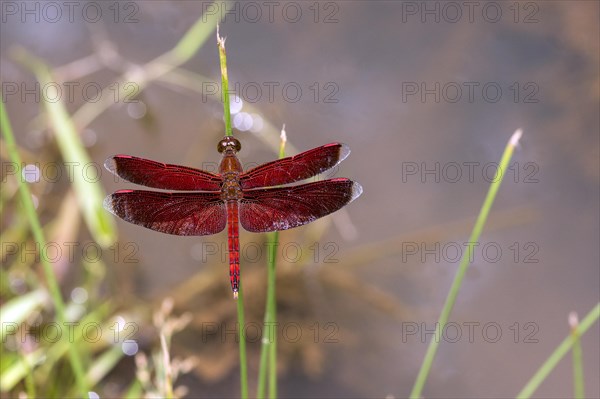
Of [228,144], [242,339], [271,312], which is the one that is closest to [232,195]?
[228,144]

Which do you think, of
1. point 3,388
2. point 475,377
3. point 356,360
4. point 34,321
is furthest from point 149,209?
point 475,377

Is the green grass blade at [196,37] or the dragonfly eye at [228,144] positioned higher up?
the green grass blade at [196,37]

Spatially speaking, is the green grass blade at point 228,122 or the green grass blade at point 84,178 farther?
the green grass blade at point 84,178

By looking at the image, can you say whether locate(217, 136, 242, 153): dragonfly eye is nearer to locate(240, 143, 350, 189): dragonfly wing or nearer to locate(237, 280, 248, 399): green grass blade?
locate(240, 143, 350, 189): dragonfly wing

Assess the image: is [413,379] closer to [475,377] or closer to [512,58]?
[475,377]

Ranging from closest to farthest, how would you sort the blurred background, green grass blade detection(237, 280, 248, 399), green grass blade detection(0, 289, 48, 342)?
green grass blade detection(237, 280, 248, 399)
green grass blade detection(0, 289, 48, 342)
the blurred background

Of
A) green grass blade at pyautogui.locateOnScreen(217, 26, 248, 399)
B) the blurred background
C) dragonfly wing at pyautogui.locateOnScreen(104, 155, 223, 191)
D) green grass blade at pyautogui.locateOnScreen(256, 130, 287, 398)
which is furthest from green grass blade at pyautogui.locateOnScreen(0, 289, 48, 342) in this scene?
green grass blade at pyautogui.locateOnScreen(217, 26, 248, 399)

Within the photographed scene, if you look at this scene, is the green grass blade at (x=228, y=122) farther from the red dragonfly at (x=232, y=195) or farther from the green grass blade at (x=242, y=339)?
the red dragonfly at (x=232, y=195)

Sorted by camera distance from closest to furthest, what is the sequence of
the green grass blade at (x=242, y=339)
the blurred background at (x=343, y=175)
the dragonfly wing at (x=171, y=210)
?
the green grass blade at (x=242, y=339), the dragonfly wing at (x=171, y=210), the blurred background at (x=343, y=175)

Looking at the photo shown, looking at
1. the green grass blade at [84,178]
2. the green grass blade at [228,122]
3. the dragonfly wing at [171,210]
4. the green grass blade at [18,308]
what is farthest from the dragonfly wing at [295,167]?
the green grass blade at [18,308]
